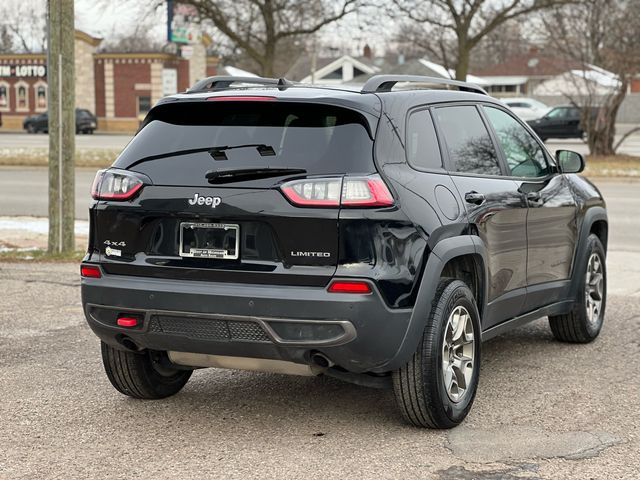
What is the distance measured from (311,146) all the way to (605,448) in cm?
196

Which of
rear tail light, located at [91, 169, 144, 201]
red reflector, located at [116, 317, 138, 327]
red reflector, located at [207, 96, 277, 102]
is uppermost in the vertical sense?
red reflector, located at [207, 96, 277, 102]

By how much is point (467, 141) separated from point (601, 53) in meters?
22.9

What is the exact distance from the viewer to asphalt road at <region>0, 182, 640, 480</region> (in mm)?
4496

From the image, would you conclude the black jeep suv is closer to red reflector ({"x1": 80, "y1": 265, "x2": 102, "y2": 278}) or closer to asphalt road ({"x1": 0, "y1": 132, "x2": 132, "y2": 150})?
red reflector ({"x1": 80, "y1": 265, "x2": 102, "y2": 278})

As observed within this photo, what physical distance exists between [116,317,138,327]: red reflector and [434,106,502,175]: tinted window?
186 centimetres

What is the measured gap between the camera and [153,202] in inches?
191

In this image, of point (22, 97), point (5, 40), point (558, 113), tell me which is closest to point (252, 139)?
point (558, 113)

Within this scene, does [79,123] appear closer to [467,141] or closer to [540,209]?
[540,209]

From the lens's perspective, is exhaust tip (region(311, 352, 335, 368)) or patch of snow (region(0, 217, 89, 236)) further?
patch of snow (region(0, 217, 89, 236))

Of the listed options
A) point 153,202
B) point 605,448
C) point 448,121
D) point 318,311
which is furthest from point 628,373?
point 153,202

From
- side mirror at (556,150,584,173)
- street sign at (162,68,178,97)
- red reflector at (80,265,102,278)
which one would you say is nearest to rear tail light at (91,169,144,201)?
red reflector at (80,265,102,278)

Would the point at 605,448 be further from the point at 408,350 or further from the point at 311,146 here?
the point at 311,146

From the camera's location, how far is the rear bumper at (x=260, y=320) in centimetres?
455

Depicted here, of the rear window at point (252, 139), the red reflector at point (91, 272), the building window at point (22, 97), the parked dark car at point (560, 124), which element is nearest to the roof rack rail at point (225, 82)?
the rear window at point (252, 139)
